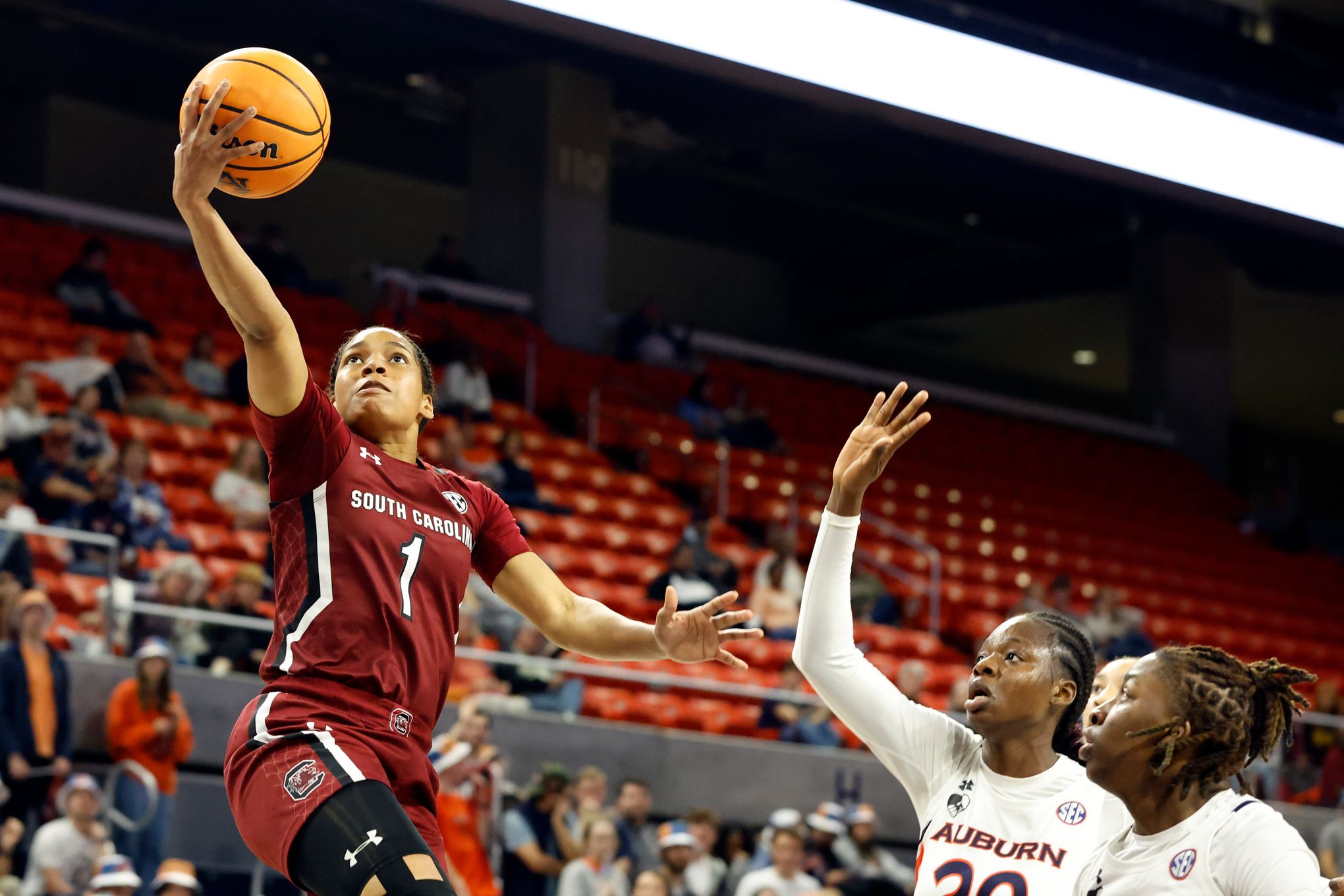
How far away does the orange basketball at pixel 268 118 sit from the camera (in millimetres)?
3893

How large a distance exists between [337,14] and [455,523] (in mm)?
14470

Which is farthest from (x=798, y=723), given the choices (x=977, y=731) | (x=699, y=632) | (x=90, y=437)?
(x=699, y=632)

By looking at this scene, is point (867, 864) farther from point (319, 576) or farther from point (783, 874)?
point (319, 576)

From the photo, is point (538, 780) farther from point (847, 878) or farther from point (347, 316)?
point (347, 316)

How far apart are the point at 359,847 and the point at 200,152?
139 cm

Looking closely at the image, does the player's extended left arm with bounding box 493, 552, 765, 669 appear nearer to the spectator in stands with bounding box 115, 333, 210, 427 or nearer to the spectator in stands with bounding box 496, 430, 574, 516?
the spectator in stands with bounding box 115, 333, 210, 427

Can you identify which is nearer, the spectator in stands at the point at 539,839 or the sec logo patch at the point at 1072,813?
the sec logo patch at the point at 1072,813

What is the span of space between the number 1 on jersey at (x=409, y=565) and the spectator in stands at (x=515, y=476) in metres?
9.37

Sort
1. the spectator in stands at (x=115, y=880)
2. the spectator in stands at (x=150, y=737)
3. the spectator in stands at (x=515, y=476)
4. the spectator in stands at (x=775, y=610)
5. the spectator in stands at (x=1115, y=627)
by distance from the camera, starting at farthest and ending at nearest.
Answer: the spectator in stands at (x=1115, y=627) < the spectator in stands at (x=515, y=476) < the spectator in stands at (x=775, y=610) < the spectator in stands at (x=150, y=737) < the spectator in stands at (x=115, y=880)

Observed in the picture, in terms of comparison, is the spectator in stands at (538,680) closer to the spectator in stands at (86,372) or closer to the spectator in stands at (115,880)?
the spectator in stands at (115,880)

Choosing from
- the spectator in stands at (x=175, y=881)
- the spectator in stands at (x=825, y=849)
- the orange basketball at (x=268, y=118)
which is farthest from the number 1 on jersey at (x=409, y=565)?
the spectator in stands at (x=825, y=849)

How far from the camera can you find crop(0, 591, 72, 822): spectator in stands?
836 cm

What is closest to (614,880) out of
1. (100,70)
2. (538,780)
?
(538,780)

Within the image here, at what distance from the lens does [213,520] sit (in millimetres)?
11531
